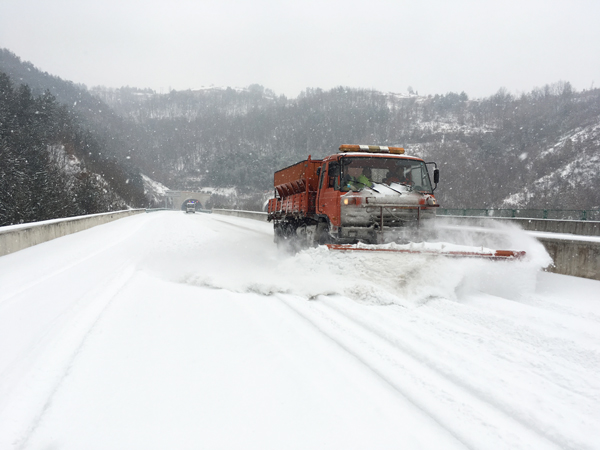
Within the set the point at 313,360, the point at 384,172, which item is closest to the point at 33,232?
the point at 384,172

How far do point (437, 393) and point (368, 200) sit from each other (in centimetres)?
567

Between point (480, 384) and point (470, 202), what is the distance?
66.0 m

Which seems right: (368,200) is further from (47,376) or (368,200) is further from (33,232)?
(33,232)

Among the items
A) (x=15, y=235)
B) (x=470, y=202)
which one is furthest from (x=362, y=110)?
(x=15, y=235)

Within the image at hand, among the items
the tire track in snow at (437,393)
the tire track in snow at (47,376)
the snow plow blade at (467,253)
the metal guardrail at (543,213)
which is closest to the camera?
the tire track in snow at (437,393)

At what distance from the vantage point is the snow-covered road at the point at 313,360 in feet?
8.71

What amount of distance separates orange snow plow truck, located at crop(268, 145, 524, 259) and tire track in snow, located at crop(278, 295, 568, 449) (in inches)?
115

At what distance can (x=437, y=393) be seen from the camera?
311 cm

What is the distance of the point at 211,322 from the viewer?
16.1ft

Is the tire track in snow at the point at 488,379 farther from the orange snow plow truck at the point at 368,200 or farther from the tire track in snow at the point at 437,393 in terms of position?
the orange snow plow truck at the point at 368,200

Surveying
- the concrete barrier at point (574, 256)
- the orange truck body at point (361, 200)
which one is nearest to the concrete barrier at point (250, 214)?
the orange truck body at point (361, 200)

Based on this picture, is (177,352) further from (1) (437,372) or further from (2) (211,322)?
(1) (437,372)

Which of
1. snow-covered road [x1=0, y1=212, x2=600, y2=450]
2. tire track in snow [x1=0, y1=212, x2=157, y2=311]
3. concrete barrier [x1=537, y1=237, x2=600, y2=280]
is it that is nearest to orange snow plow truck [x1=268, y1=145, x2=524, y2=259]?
snow-covered road [x1=0, y1=212, x2=600, y2=450]

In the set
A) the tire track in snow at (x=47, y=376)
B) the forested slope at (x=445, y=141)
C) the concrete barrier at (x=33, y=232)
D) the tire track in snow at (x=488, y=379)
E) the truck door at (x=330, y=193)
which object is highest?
the forested slope at (x=445, y=141)
